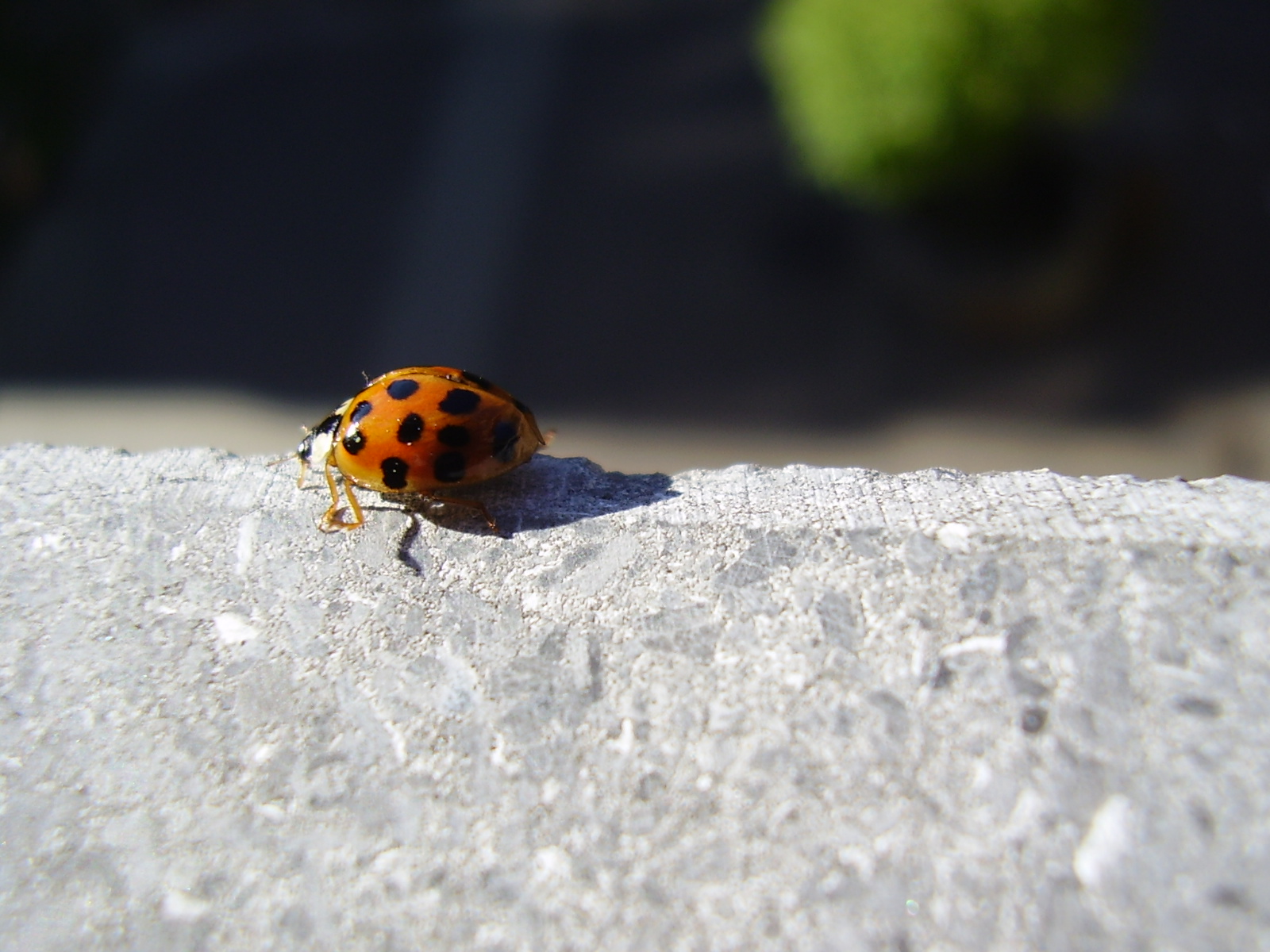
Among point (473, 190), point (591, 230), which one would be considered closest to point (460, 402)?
point (591, 230)

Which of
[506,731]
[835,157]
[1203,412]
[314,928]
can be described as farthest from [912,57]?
[314,928]

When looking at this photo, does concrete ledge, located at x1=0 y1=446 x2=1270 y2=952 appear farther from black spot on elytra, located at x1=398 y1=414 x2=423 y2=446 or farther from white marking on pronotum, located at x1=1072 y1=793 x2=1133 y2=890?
black spot on elytra, located at x1=398 y1=414 x2=423 y2=446

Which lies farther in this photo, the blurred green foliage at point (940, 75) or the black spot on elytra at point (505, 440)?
the blurred green foliage at point (940, 75)

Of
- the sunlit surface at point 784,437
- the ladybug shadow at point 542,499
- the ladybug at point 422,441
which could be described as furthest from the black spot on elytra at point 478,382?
the sunlit surface at point 784,437

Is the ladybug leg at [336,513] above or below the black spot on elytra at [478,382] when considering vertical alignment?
below

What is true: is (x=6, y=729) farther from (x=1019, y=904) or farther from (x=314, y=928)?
(x=1019, y=904)

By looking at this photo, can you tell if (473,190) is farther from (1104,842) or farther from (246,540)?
(1104,842)

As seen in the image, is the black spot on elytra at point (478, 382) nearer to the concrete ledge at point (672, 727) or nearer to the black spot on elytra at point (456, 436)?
the black spot on elytra at point (456, 436)
